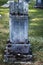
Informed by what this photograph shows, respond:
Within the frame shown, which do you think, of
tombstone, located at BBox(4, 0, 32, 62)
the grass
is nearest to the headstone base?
tombstone, located at BBox(4, 0, 32, 62)

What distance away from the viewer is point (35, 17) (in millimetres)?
14914

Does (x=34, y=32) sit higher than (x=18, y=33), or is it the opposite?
(x=18, y=33)

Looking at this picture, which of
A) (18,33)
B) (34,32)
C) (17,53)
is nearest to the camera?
(18,33)

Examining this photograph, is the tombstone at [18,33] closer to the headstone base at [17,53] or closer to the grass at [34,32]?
the headstone base at [17,53]

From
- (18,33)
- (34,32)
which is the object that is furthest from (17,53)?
(34,32)

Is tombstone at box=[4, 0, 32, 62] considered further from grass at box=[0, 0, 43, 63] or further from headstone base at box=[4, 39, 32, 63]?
grass at box=[0, 0, 43, 63]

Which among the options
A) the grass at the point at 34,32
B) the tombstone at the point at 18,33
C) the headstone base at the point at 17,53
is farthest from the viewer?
the grass at the point at 34,32

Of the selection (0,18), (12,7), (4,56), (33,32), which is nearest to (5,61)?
(4,56)

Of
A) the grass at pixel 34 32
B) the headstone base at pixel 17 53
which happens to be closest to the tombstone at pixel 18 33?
the headstone base at pixel 17 53

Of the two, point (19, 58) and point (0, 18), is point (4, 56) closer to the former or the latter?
point (19, 58)

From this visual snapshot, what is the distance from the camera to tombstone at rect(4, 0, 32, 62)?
6926mm

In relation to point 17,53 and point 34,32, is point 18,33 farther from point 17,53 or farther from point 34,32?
point 34,32

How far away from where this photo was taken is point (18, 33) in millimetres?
7125

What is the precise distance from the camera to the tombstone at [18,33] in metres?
6.93
